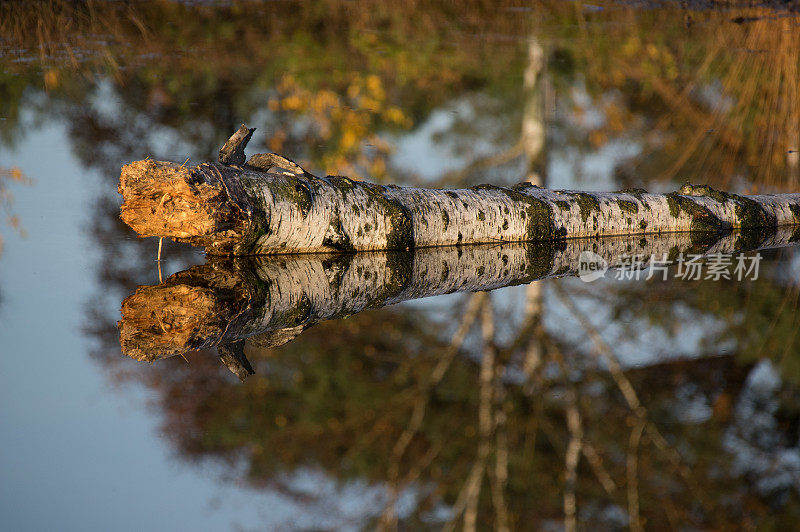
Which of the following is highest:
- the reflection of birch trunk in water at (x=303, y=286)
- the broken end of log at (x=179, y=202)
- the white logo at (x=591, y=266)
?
the broken end of log at (x=179, y=202)

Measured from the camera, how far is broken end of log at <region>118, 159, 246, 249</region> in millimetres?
5293

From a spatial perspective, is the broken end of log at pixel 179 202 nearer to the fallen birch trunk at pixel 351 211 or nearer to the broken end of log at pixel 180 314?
the fallen birch trunk at pixel 351 211

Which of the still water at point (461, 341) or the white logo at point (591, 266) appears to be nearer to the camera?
the still water at point (461, 341)

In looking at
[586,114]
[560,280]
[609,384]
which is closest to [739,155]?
[586,114]

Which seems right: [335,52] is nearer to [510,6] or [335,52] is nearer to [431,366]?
[510,6]

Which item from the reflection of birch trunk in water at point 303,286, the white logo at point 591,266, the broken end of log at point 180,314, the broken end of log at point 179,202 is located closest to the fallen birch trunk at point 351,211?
the broken end of log at point 179,202

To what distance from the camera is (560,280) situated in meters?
5.59

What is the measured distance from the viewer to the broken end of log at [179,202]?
5.29m

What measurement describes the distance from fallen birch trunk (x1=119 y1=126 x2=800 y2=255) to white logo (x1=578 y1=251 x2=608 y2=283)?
56 centimetres

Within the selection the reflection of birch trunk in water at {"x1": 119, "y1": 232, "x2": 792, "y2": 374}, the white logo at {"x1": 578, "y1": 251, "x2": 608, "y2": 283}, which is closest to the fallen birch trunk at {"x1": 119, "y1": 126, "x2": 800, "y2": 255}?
the reflection of birch trunk in water at {"x1": 119, "y1": 232, "x2": 792, "y2": 374}

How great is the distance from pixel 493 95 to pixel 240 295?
9355 mm

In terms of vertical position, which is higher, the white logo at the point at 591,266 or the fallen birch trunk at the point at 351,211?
the fallen birch trunk at the point at 351,211

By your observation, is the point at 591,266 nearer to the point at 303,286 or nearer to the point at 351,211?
the point at 351,211

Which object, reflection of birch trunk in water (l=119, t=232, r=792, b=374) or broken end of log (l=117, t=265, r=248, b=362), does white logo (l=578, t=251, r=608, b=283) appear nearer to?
reflection of birch trunk in water (l=119, t=232, r=792, b=374)
